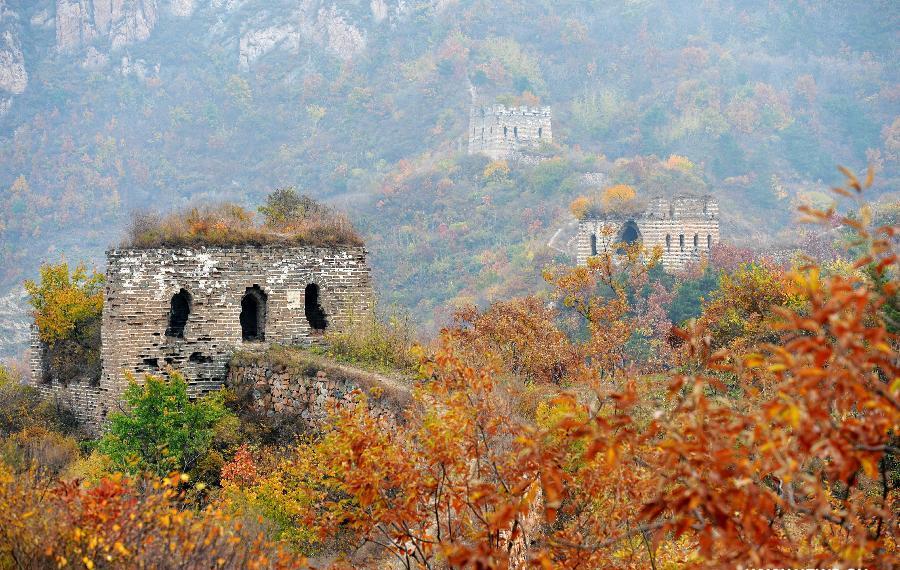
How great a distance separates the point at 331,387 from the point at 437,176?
75.7 meters

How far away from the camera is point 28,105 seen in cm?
11788

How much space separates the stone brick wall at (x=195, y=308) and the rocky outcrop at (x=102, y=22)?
122816 millimetres

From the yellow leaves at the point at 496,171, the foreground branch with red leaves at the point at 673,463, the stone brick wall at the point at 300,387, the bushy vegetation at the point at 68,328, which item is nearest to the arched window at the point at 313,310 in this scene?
the stone brick wall at the point at 300,387

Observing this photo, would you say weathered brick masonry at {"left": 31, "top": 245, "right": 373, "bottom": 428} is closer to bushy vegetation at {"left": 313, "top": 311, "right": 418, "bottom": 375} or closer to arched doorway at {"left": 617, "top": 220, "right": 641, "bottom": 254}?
bushy vegetation at {"left": 313, "top": 311, "right": 418, "bottom": 375}

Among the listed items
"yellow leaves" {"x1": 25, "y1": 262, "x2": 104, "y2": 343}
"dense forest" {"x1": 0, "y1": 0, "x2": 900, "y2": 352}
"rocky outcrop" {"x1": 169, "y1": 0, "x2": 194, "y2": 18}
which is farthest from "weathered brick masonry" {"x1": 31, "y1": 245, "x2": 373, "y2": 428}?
"rocky outcrop" {"x1": 169, "y1": 0, "x2": 194, "y2": 18}

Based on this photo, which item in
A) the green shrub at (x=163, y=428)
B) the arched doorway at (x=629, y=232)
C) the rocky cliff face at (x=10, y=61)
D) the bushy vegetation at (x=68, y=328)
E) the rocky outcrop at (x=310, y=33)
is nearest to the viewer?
the green shrub at (x=163, y=428)

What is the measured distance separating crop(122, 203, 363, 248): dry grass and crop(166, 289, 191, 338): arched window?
969mm

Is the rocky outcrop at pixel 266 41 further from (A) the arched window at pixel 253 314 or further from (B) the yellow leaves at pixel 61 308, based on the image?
(A) the arched window at pixel 253 314

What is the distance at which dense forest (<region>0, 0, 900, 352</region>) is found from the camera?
84.2 meters

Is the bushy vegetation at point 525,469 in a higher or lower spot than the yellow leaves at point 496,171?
lower

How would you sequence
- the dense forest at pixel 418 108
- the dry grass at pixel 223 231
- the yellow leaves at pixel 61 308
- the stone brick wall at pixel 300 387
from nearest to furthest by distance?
the stone brick wall at pixel 300 387, the dry grass at pixel 223 231, the yellow leaves at pixel 61 308, the dense forest at pixel 418 108

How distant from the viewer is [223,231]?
14.9 m

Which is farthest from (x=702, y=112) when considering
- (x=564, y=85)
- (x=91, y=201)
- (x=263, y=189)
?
(x=91, y=201)

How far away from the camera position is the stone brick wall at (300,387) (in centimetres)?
1162
